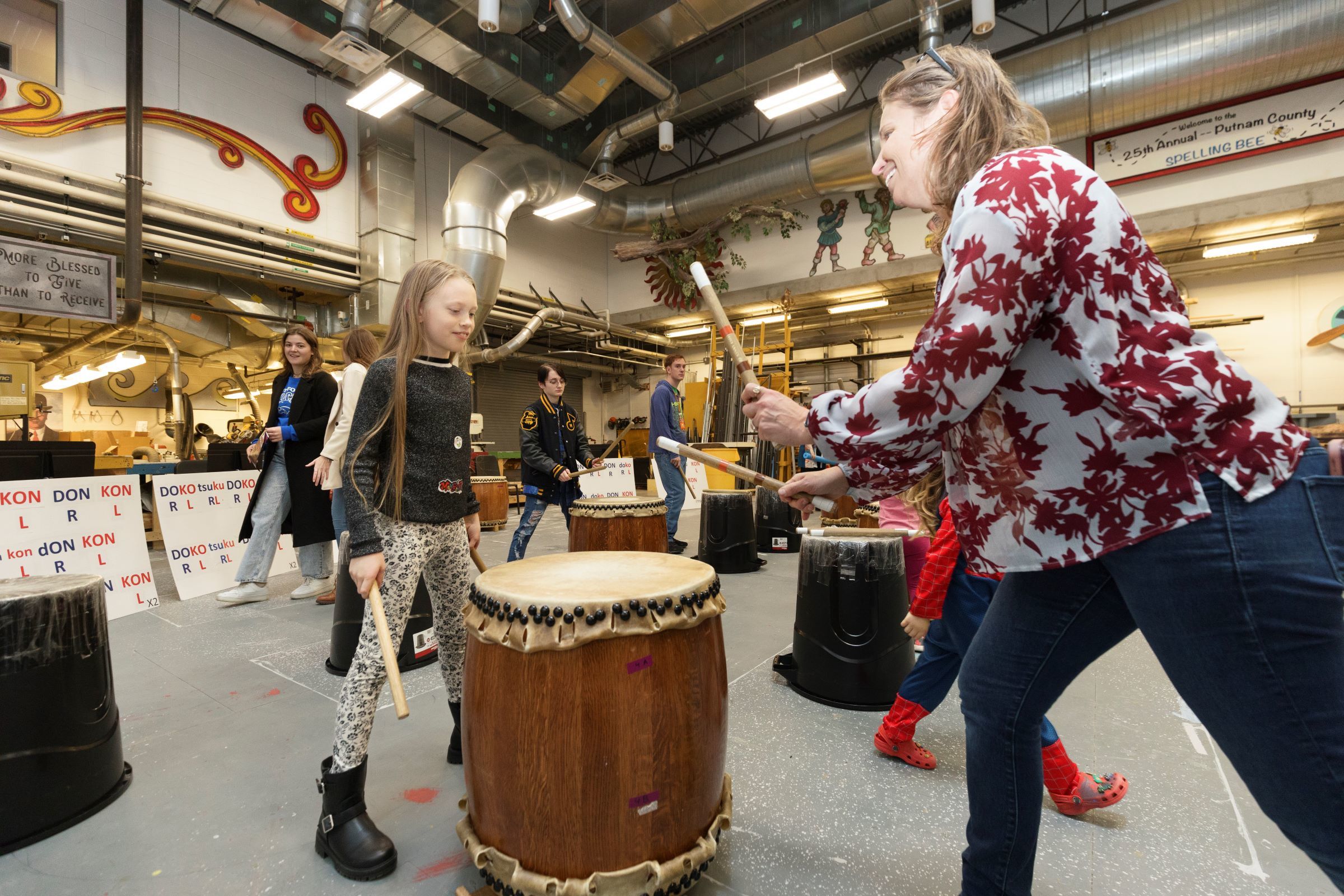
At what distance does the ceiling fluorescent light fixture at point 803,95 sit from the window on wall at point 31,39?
7.22 metres

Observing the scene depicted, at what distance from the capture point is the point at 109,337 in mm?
9602

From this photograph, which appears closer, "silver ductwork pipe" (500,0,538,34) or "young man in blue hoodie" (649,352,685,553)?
"young man in blue hoodie" (649,352,685,553)

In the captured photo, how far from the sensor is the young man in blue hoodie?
4984 mm

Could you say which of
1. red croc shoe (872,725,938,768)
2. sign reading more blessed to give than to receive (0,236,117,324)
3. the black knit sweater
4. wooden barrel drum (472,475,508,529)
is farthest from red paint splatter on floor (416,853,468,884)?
wooden barrel drum (472,475,508,529)

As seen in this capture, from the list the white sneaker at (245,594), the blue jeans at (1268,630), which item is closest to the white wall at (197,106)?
the white sneaker at (245,594)

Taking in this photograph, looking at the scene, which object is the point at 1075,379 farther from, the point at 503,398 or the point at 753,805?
the point at 503,398

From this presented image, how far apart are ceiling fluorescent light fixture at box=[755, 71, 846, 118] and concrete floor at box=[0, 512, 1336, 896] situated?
6.31 meters

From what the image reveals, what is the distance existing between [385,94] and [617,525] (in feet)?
19.9

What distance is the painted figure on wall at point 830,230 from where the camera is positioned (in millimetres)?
10172

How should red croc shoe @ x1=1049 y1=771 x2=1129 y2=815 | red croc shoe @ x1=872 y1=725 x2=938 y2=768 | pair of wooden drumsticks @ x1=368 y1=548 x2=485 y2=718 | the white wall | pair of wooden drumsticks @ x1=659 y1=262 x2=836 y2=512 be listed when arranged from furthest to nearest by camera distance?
the white wall < red croc shoe @ x1=872 y1=725 x2=938 y2=768 < red croc shoe @ x1=1049 y1=771 x2=1129 y2=815 < pair of wooden drumsticks @ x1=659 y1=262 x2=836 y2=512 < pair of wooden drumsticks @ x1=368 y1=548 x2=485 y2=718

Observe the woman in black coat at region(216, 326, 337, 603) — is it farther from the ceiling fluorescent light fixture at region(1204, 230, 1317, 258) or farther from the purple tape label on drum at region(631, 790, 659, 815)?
the ceiling fluorescent light fixture at region(1204, 230, 1317, 258)

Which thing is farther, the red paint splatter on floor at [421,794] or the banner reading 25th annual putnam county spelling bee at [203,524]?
the banner reading 25th annual putnam county spelling bee at [203,524]

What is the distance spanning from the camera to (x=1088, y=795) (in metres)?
1.56

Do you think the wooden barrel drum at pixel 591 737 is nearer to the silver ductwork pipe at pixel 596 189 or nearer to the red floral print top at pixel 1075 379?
the red floral print top at pixel 1075 379
